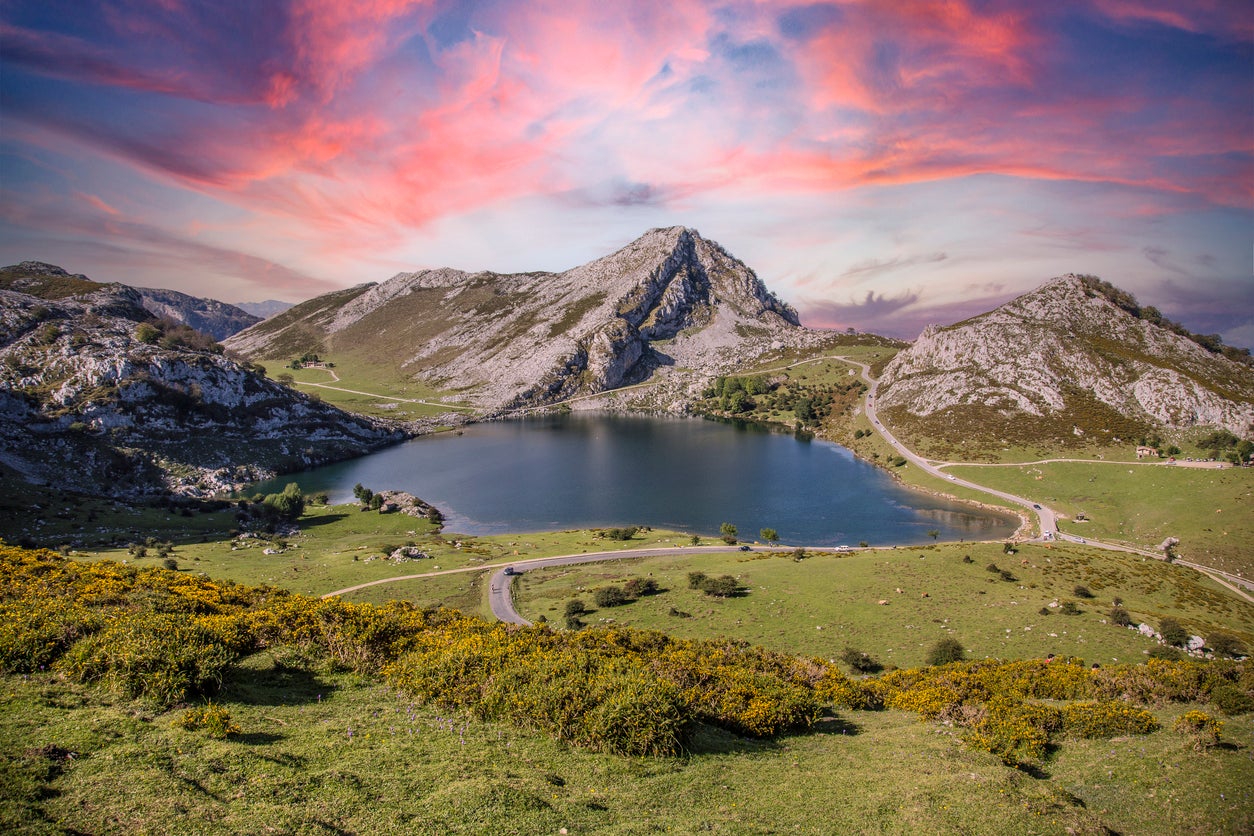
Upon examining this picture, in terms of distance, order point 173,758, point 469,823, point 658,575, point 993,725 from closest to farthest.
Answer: point 469,823
point 173,758
point 993,725
point 658,575

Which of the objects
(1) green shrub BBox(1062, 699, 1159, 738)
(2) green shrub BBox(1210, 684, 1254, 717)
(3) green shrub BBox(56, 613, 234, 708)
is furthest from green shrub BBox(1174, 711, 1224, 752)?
(3) green shrub BBox(56, 613, 234, 708)

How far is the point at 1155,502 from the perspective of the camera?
78.2 meters

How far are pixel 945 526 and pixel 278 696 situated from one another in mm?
87365

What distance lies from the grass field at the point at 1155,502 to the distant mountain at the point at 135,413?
14974 cm

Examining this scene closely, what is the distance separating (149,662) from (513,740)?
978 cm

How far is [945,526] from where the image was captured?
81188 mm

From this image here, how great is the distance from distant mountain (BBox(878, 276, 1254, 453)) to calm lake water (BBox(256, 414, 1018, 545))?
2884 cm

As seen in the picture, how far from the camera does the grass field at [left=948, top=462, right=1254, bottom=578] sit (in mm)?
64400

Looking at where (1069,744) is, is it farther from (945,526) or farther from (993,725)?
(945,526)

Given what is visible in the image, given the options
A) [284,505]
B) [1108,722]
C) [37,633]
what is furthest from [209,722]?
[284,505]

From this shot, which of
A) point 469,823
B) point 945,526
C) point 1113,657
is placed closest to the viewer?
point 469,823

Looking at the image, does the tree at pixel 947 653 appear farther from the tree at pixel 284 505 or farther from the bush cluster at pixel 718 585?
the tree at pixel 284 505

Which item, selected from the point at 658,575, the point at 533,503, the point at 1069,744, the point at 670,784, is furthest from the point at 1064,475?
the point at 670,784

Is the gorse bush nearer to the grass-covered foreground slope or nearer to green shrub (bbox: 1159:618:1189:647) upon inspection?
the grass-covered foreground slope
